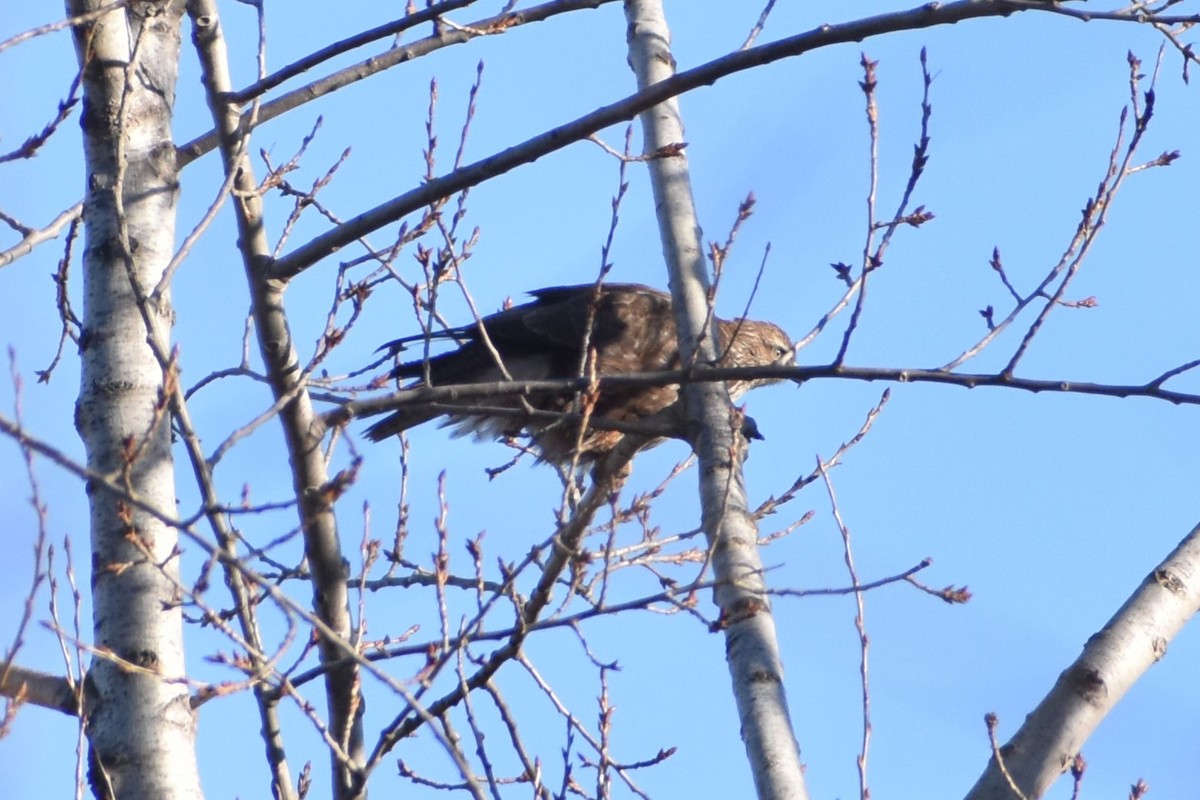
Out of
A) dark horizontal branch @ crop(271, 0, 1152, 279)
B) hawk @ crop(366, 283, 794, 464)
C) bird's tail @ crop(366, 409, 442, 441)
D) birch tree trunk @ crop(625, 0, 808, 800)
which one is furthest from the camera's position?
hawk @ crop(366, 283, 794, 464)

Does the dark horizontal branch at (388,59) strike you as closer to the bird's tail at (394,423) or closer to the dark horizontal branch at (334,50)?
the dark horizontal branch at (334,50)

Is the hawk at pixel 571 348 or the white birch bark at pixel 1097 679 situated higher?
the hawk at pixel 571 348

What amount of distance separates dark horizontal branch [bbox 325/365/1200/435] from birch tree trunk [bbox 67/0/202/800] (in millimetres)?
435

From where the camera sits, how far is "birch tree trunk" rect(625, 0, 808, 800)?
3.11m

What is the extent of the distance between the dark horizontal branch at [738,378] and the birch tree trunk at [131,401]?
44cm

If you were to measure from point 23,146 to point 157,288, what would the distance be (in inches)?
16.5

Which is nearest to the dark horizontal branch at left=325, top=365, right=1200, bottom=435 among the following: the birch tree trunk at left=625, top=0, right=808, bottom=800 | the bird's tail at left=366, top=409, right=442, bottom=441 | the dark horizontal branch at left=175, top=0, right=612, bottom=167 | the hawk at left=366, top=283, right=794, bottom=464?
the birch tree trunk at left=625, top=0, right=808, bottom=800

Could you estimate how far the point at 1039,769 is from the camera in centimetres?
274

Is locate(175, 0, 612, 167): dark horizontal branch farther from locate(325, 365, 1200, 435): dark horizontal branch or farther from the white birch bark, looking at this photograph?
the white birch bark

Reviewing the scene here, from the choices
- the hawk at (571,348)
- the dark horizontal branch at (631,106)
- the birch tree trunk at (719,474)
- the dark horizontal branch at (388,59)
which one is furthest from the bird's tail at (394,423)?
the dark horizontal branch at (631,106)

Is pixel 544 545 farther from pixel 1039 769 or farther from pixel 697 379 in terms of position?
pixel 1039 769

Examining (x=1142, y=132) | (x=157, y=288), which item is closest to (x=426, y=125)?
(x=157, y=288)

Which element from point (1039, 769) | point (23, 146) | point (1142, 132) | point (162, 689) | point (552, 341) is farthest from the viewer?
point (552, 341)

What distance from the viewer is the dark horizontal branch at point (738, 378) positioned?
107 inches
